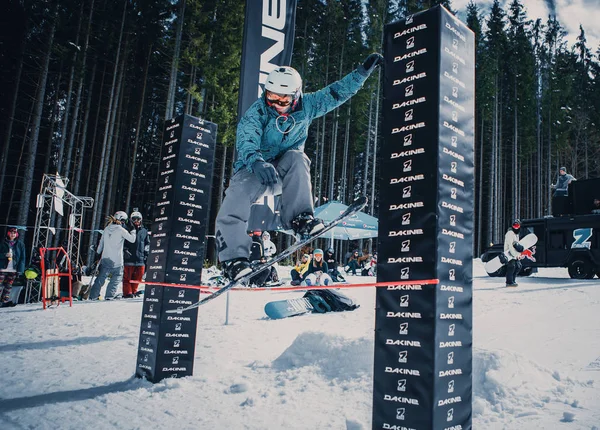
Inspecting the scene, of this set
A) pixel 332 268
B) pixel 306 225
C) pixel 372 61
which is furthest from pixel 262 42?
pixel 332 268

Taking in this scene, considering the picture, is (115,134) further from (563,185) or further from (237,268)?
(237,268)

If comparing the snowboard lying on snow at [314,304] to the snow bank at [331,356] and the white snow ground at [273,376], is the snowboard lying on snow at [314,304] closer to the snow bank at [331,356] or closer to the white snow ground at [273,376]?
the white snow ground at [273,376]

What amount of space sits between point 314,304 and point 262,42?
5.42 metres

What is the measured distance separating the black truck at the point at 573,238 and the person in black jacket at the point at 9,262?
14966mm

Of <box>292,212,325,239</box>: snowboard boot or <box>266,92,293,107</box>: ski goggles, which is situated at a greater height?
<box>266,92,293,107</box>: ski goggles

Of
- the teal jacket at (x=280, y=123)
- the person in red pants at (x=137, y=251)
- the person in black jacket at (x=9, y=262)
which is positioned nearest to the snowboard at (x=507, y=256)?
the person in red pants at (x=137, y=251)

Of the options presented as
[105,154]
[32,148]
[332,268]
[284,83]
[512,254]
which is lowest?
[332,268]

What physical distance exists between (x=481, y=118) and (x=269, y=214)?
3267cm

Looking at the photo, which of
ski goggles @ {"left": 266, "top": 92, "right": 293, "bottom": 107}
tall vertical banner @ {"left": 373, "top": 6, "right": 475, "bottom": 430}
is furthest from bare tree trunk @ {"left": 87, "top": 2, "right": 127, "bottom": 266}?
tall vertical banner @ {"left": 373, "top": 6, "right": 475, "bottom": 430}

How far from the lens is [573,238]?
1255cm

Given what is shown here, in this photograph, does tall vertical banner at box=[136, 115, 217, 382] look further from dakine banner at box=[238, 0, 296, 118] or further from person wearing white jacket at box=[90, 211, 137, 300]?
person wearing white jacket at box=[90, 211, 137, 300]

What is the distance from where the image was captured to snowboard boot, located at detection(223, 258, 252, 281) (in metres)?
3.21

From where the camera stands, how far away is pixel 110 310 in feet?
30.2

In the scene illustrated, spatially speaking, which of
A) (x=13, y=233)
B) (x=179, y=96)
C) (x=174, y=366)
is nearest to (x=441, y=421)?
(x=174, y=366)
